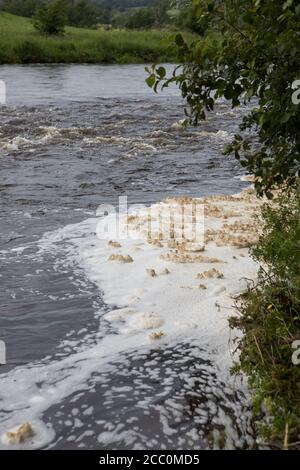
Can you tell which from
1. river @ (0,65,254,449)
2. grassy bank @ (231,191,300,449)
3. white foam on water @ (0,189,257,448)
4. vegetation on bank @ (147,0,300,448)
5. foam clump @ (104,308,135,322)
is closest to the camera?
grassy bank @ (231,191,300,449)

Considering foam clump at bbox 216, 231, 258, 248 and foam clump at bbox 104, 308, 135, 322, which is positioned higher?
foam clump at bbox 216, 231, 258, 248

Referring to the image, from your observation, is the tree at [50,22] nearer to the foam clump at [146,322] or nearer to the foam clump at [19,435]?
the foam clump at [146,322]

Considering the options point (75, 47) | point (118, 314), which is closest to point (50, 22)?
point (75, 47)

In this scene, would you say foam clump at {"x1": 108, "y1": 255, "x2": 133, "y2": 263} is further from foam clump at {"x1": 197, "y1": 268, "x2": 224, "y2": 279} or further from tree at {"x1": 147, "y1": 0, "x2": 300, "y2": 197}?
tree at {"x1": 147, "y1": 0, "x2": 300, "y2": 197}

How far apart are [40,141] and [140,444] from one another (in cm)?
1320

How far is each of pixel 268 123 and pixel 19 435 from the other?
3153 millimetres

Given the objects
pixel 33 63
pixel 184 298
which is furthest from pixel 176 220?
pixel 33 63

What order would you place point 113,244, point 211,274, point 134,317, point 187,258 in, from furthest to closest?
1. point 113,244
2. point 187,258
3. point 211,274
4. point 134,317

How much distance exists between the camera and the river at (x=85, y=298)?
4.89 m

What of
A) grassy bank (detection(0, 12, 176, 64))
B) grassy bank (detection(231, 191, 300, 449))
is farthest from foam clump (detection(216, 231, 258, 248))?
grassy bank (detection(0, 12, 176, 64))

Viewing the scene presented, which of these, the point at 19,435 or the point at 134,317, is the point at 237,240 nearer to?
the point at 134,317

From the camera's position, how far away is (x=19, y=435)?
4672 mm

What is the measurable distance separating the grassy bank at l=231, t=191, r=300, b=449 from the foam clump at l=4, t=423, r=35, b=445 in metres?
1.62

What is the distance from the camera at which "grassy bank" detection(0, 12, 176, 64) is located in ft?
144
